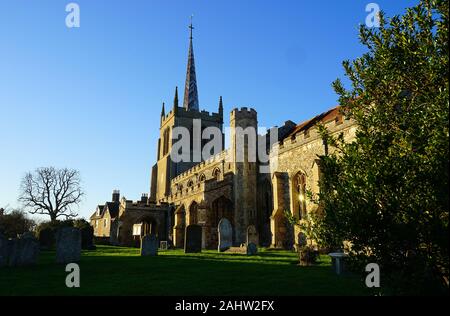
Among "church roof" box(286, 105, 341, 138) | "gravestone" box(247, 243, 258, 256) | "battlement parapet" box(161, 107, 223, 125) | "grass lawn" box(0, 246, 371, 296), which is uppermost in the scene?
"battlement parapet" box(161, 107, 223, 125)

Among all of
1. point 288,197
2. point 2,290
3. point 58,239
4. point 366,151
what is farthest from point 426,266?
point 288,197

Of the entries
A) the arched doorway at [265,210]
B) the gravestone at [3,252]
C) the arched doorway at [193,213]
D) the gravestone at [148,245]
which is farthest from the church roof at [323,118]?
the gravestone at [3,252]

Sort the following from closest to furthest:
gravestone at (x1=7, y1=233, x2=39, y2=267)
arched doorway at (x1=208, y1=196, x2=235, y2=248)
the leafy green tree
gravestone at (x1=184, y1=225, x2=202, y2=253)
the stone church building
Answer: the leafy green tree
gravestone at (x1=7, y1=233, x2=39, y2=267)
gravestone at (x1=184, y1=225, x2=202, y2=253)
the stone church building
arched doorway at (x1=208, y1=196, x2=235, y2=248)

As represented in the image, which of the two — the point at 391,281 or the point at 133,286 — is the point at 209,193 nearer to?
the point at 133,286

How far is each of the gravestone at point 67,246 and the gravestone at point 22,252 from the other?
762 millimetres

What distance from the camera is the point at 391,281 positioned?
14.8 feet

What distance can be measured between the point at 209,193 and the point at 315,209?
31.9 feet

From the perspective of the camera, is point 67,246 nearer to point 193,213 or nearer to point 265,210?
point 265,210

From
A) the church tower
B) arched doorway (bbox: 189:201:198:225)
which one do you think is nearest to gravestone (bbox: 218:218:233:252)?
arched doorway (bbox: 189:201:198:225)

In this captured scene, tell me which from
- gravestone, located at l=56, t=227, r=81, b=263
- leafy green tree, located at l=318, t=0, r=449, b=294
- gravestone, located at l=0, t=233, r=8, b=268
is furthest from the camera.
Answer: gravestone, located at l=56, t=227, r=81, b=263

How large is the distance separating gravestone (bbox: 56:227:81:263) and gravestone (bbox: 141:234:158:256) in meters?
3.47

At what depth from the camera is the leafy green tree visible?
14.3ft

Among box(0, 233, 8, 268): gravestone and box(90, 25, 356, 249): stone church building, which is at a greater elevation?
box(90, 25, 356, 249): stone church building

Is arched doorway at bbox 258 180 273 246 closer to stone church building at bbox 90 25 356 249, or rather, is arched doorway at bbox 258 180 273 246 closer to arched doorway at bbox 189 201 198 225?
stone church building at bbox 90 25 356 249
